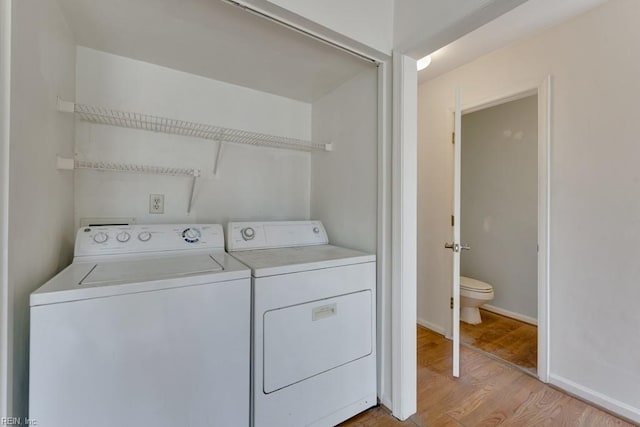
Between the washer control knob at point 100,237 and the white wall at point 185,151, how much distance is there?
0.31 m

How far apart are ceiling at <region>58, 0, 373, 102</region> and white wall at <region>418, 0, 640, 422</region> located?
1320mm

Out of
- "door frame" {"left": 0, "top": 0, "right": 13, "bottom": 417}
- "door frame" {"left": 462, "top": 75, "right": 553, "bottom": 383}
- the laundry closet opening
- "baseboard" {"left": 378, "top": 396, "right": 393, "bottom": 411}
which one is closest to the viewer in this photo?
"door frame" {"left": 0, "top": 0, "right": 13, "bottom": 417}

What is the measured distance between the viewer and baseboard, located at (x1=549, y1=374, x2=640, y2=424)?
1510 mm

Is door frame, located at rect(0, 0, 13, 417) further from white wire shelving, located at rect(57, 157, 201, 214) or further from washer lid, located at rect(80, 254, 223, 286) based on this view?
white wire shelving, located at rect(57, 157, 201, 214)

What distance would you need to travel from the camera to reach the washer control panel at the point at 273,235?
5.76 feet

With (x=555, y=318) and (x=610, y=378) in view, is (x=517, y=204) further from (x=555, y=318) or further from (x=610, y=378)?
(x=610, y=378)

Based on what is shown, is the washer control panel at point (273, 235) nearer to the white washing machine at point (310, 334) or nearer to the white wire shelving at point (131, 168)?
the white washing machine at point (310, 334)

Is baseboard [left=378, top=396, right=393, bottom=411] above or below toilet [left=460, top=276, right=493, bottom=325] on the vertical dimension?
below

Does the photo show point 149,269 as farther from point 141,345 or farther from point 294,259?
point 294,259

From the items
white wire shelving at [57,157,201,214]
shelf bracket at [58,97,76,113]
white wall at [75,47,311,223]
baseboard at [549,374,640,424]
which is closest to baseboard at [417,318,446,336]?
baseboard at [549,374,640,424]

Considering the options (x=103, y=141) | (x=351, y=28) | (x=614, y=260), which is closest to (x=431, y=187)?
(x=614, y=260)

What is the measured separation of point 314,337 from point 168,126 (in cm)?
154

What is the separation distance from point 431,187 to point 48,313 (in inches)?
104

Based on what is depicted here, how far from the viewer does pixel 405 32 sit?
150 cm
